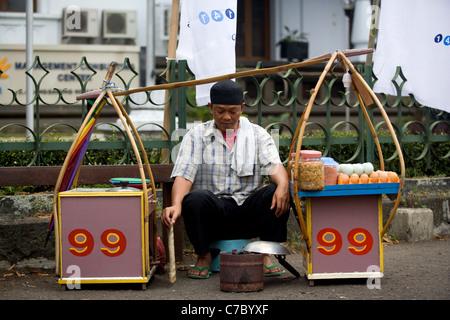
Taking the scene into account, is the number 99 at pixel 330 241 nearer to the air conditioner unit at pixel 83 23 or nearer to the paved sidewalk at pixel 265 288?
the paved sidewalk at pixel 265 288

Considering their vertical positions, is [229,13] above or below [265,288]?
above

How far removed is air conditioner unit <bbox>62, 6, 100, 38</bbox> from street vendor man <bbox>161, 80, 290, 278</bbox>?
7.38 m

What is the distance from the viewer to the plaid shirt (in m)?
4.18

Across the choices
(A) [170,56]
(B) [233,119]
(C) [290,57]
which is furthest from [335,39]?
(B) [233,119]

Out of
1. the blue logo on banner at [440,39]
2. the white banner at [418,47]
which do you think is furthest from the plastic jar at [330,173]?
the blue logo on banner at [440,39]

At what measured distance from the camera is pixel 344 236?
381 cm

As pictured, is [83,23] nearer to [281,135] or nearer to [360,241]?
[281,135]

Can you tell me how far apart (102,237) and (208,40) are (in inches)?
76.8

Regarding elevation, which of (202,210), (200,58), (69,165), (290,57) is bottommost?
(202,210)

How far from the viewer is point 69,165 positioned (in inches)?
158

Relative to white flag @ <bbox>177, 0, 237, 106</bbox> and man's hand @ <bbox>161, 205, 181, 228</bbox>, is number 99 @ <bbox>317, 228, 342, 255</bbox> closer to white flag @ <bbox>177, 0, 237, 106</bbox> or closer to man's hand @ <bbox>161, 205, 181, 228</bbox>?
man's hand @ <bbox>161, 205, 181, 228</bbox>

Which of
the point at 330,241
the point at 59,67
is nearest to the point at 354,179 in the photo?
the point at 330,241

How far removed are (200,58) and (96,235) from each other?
6.07ft

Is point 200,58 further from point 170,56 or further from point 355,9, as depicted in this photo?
point 355,9
